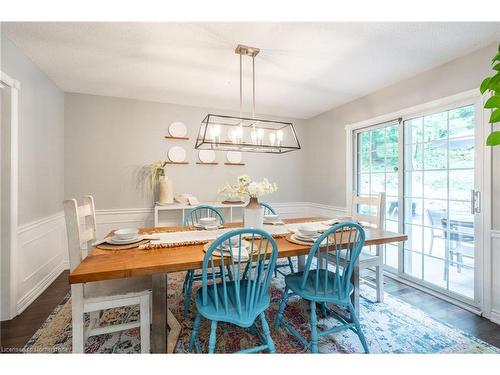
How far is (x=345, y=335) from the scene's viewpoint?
1862mm

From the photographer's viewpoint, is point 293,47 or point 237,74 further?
point 237,74

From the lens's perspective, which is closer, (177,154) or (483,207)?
(483,207)

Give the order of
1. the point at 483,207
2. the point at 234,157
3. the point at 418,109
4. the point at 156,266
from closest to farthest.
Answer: the point at 156,266 → the point at 483,207 → the point at 418,109 → the point at 234,157

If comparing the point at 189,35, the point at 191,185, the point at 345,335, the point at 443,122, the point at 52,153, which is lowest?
the point at 345,335

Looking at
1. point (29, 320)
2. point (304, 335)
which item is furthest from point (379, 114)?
point (29, 320)

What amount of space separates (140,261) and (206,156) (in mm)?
2632

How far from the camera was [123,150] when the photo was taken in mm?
3426

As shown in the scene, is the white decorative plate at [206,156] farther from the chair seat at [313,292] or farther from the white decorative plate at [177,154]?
the chair seat at [313,292]

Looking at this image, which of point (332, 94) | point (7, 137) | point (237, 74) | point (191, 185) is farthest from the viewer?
point (191, 185)

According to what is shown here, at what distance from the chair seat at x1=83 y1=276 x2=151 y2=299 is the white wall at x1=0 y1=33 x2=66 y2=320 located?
1.22 meters

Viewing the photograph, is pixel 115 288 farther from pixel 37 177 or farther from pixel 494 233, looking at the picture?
pixel 494 233

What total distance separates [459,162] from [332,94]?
1.68 metres
